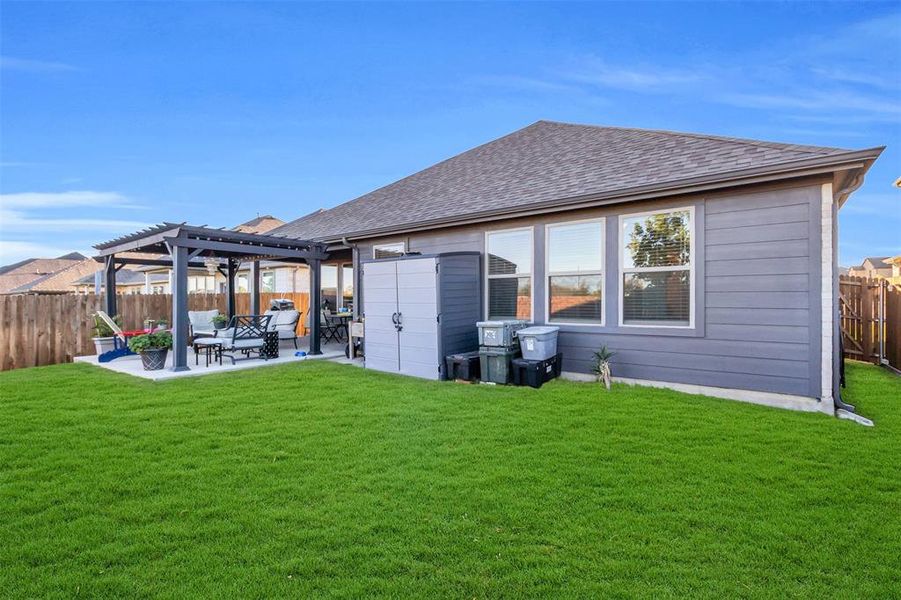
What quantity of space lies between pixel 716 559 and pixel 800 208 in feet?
15.0

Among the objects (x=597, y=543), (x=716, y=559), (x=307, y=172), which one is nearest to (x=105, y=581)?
(x=597, y=543)

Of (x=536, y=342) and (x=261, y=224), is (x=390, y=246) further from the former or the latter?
(x=261, y=224)

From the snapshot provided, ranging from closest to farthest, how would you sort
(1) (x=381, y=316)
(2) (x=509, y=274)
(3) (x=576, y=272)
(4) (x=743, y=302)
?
1. (4) (x=743, y=302)
2. (3) (x=576, y=272)
3. (2) (x=509, y=274)
4. (1) (x=381, y=316)

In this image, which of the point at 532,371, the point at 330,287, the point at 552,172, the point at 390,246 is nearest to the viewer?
the point at 532,371

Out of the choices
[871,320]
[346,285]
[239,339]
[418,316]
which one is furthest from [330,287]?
[871,320]

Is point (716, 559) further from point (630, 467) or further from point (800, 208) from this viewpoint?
point (800, 208)

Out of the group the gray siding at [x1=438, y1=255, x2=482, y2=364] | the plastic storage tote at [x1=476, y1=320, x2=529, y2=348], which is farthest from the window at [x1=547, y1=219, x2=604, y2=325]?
the gray siding at [x1=438, y1=255, x2=482, y2=364]

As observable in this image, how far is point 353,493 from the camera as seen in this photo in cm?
304

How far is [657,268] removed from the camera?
6.11 meters

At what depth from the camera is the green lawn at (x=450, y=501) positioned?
6.98ft

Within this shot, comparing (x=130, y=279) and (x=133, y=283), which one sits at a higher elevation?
(x=130, y=279)

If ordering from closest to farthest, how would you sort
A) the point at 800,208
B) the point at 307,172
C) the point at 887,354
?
1. the point at 800,208
2. the point at 887,354
3. the point at 307,172

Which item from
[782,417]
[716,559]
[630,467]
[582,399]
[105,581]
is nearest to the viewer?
[105,581]

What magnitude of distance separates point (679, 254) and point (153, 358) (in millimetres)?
8630
